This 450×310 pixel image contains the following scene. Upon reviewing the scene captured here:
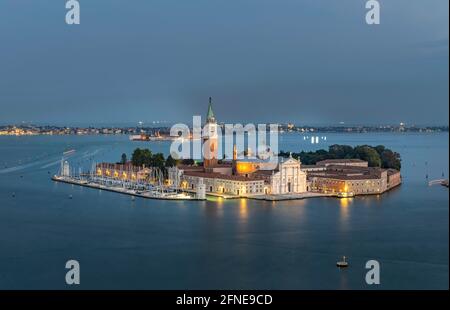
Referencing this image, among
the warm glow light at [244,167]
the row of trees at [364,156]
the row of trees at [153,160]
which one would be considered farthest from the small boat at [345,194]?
the row of trees at [364,156]

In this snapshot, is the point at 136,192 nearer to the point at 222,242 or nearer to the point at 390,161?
the point at 222,242

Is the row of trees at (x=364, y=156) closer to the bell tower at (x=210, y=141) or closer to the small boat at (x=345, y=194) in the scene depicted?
the bell tower at (x=210, y=141)

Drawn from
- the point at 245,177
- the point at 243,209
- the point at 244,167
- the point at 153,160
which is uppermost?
the point at 153,160

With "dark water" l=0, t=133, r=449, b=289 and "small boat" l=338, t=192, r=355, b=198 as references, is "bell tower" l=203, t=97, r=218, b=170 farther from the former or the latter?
"small boat" l=338, t=192, r=355, b=198

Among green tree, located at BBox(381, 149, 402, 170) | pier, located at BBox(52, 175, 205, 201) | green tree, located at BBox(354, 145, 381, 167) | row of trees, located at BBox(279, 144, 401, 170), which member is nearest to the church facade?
pier, located at BBox(52, 175, 205, 201)

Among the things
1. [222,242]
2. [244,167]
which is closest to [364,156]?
[244,167]

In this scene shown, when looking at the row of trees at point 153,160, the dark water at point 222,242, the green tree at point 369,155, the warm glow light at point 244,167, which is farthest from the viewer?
the green tree at point 369,155

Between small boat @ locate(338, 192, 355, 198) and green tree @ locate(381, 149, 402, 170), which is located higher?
green tree @ locate(381, 149, 402, 170)
